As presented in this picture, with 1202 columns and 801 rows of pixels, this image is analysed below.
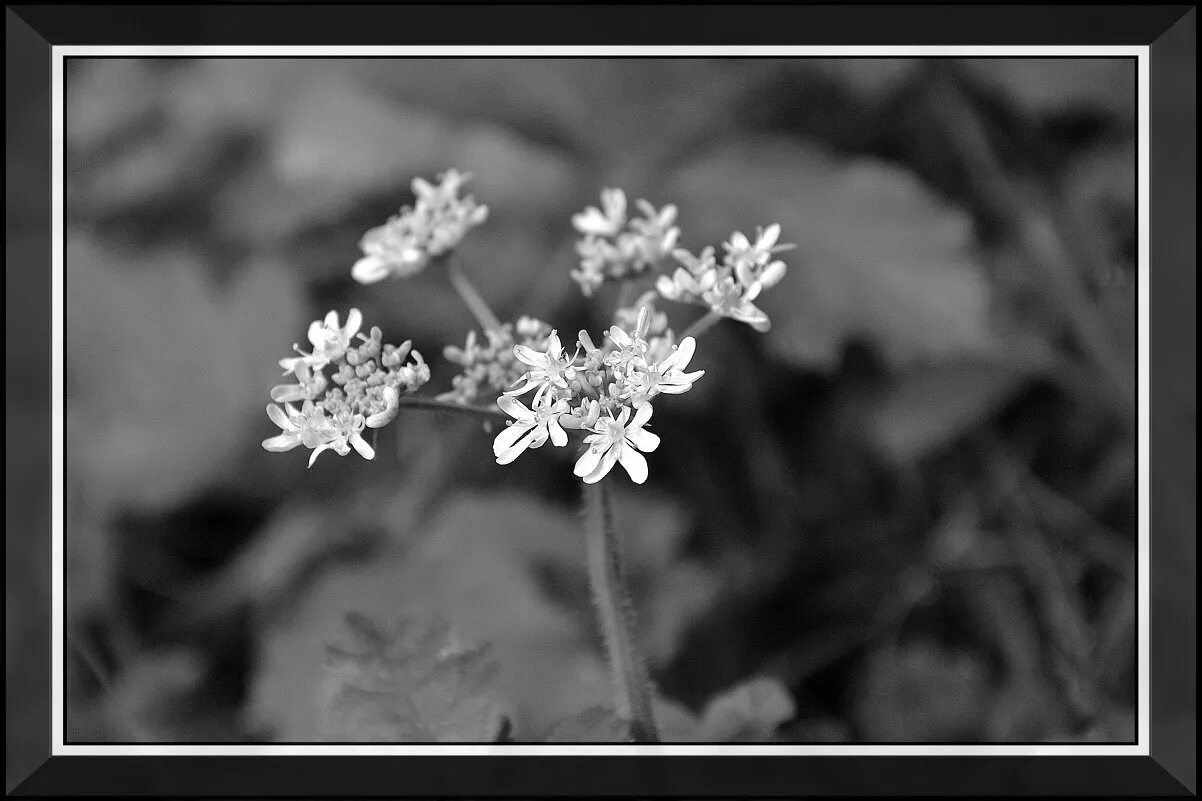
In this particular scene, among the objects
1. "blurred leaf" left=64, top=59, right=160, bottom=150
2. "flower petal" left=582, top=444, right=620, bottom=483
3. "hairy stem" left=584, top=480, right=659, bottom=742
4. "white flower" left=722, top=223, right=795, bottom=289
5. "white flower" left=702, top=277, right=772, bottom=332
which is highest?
"blurred leaf" left=64, top=59, right=160, bottom=150

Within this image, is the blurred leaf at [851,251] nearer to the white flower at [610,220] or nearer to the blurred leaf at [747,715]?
the white flower at [610,220]

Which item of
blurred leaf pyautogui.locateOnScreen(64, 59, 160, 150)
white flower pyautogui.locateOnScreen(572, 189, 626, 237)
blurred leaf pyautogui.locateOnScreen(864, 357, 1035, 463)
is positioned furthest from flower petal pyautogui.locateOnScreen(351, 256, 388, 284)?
blurred leaf pyautogui.locateOnScreen(864, 357, 1035, 463)

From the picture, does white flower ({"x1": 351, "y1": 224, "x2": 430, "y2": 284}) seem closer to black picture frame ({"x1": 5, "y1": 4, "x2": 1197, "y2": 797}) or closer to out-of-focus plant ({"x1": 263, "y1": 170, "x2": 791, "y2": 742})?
out-of-focus plant ({"x1": 263, "y1": 170, "x2": 791, "y2": 742})

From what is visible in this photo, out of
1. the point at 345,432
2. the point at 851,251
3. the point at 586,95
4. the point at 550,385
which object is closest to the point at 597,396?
the point at 550,385

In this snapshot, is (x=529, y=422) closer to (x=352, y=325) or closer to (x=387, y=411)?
(x=387, y=411)

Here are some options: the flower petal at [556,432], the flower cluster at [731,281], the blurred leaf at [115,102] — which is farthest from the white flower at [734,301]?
the blurred leaf at [115,102]

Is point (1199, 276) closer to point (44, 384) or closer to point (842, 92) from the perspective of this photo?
point (842, 92)

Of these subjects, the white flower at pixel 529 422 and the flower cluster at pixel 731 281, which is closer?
the white flower at pixel 529 422
